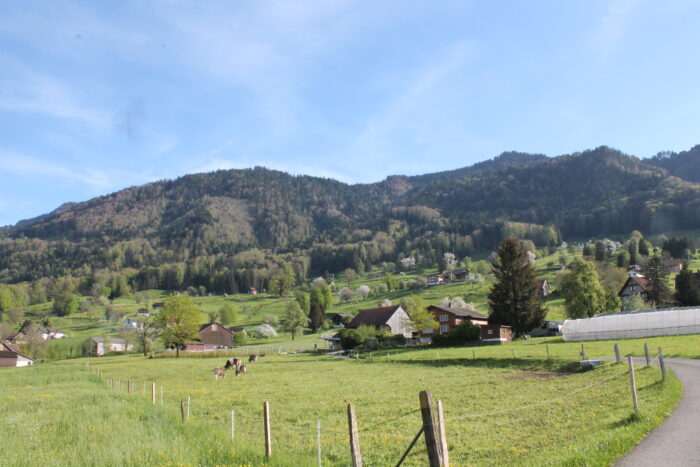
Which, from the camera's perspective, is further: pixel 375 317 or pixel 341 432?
pixel 375 317

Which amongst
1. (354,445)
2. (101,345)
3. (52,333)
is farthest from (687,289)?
(52,333)

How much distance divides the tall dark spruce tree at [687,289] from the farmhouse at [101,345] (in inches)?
4962

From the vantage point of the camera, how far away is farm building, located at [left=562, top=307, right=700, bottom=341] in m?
52.4

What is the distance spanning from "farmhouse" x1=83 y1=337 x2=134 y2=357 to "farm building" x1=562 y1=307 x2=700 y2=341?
361 feet

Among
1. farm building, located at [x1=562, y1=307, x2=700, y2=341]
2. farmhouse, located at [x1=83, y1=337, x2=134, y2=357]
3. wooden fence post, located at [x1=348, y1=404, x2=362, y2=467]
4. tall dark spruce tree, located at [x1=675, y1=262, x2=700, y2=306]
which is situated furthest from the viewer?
farmhouse, located at [x1=83, y1=337, x2=134, y2=357]

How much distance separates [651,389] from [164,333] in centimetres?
7899

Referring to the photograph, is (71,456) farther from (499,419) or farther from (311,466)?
(499,419)

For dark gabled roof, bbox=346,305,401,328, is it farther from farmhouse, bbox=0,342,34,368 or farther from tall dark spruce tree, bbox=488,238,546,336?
farmhouse, bbox=0,342,34,368

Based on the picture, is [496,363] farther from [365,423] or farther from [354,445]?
[354,445]

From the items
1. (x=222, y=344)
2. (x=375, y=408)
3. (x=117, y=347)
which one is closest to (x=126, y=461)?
(x=375, y=408)

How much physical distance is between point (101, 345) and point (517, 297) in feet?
365

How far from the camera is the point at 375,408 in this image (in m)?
22.3

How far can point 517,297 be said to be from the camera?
6581 centimetres

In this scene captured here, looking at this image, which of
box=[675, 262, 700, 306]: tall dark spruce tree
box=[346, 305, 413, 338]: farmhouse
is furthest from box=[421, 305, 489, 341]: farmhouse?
box=[675, 262, 700, 306]: tall dark spruce tree
